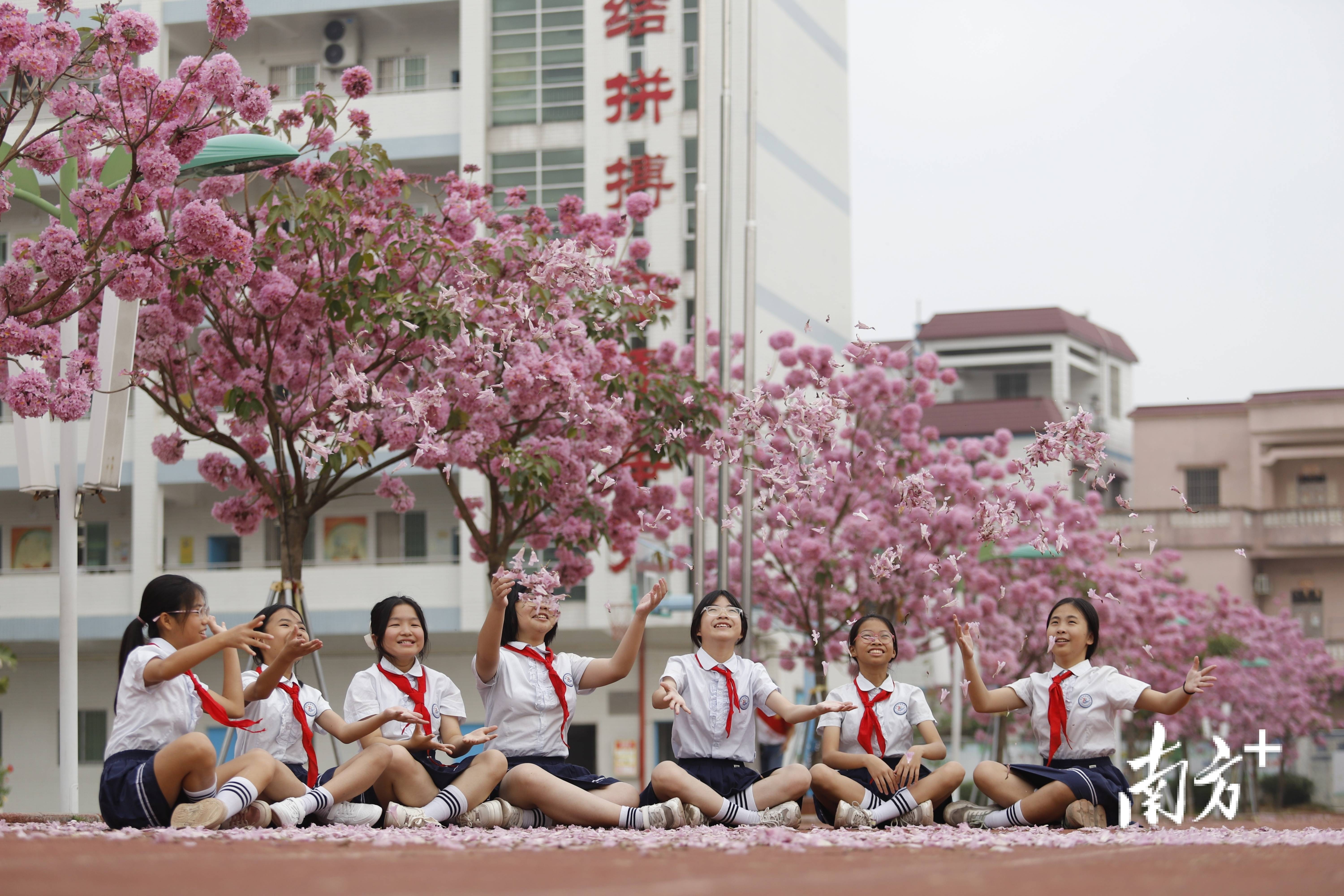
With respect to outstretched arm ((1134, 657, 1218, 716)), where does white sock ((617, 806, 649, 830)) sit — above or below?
below

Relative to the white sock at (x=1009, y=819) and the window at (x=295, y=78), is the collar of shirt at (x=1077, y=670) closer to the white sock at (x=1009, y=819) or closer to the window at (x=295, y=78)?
the white sock at (x=1009, y=819)

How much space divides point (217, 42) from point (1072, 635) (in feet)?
16.4

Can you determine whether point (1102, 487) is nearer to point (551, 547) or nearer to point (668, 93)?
point (551, 547)

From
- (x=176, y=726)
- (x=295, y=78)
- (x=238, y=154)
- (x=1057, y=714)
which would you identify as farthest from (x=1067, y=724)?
(x=295, y=78)

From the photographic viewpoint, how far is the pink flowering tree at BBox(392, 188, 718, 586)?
9961 mm

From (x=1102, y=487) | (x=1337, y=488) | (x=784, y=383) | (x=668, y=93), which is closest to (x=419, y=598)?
(x=668, y=93)

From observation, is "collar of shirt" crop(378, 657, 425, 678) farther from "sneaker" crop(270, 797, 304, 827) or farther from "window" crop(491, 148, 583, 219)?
"window" crop(491, 148, 583, 219)

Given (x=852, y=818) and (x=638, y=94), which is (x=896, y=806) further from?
(x=638, y=94)

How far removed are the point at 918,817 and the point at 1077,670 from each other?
103 centimetres

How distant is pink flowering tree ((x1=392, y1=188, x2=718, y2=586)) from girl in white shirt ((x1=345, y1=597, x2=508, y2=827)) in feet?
6.97

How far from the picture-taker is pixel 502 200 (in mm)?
23328

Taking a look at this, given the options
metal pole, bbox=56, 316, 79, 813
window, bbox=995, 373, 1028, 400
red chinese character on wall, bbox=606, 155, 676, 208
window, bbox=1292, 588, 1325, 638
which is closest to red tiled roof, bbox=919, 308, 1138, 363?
window, bbox=995, 373, 1028, 400

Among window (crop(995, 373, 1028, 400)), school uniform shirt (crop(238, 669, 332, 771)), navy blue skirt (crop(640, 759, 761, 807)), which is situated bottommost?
navy blue skirt (crop(640, 759, 761, 807))

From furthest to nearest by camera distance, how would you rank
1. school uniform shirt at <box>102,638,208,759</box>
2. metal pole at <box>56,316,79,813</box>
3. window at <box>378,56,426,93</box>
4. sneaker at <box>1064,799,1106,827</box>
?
window at <box>378,56,426,93</box> < metal pole at <box>56,316,79,813</box> < sneaker at <box>1064,799,1106,827</box> < school uniform shirt at <box>102,638,208,759</box>
